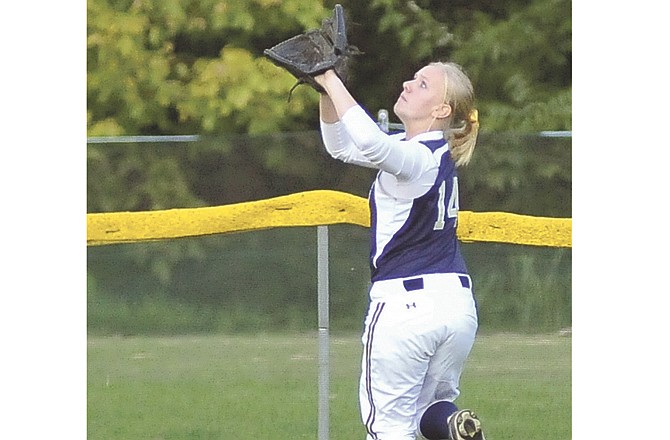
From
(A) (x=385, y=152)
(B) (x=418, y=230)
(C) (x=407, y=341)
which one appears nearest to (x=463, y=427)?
(C) (x=407, y=341)

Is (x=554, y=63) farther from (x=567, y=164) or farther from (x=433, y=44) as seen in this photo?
(x=567, y=164)

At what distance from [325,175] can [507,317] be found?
103cm

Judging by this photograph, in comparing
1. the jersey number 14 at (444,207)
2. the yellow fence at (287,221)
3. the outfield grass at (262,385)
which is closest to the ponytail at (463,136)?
the jersey number 14 at (444,207)

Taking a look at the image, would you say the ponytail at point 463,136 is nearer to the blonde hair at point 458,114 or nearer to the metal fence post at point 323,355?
the blonde hair at point 458,114

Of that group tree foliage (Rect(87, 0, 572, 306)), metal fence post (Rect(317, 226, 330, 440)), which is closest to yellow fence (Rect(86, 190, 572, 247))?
metal fence post (Rect(317, 226, 330, 440))

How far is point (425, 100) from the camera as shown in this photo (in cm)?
394

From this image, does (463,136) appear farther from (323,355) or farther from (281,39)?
(281,39)

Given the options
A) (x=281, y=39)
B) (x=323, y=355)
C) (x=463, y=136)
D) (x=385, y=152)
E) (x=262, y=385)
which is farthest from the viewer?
(x=281, y=39)

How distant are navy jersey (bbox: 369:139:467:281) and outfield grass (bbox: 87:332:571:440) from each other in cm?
139

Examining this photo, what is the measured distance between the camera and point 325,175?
18.6 feet

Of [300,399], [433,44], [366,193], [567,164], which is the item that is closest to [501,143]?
[567,164]

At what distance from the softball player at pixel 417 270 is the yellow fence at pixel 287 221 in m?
0.96

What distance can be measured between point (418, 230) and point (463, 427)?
62 cm

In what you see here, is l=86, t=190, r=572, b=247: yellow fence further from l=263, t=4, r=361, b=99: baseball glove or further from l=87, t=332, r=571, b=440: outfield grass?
l=263, t=4, r=361, b=99: baseball glove
